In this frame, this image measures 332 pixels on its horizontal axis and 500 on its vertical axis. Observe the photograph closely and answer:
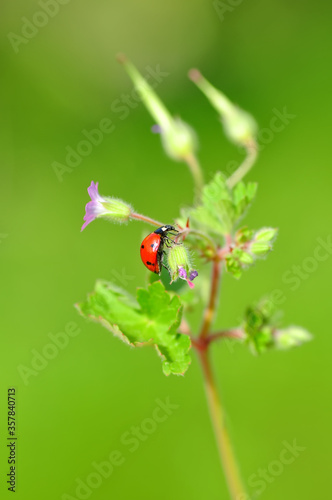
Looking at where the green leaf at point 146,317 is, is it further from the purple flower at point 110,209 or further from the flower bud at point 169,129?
the flower bud at point 169,129

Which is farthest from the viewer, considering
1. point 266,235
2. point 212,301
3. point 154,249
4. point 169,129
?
point 169,129

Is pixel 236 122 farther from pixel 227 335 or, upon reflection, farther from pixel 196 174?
pixel 227 335

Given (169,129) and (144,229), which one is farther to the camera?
(144,229)

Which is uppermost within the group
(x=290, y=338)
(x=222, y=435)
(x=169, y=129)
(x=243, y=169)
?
(x=169, y=129)


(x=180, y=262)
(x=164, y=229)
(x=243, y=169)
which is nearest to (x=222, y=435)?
(x=180, y=262)

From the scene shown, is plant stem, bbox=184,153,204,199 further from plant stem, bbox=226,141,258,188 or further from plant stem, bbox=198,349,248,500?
plant stem, bbox=198,349,248,500

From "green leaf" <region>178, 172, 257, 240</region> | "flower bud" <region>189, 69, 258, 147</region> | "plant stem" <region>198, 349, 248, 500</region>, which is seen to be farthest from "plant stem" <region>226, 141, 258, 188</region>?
"plant stem" <region>198, 349, 248, 500</region>

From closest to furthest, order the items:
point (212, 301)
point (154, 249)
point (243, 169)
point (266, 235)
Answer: point (154, 249), point (266, 235), point (212, 301), point (243, 169)
